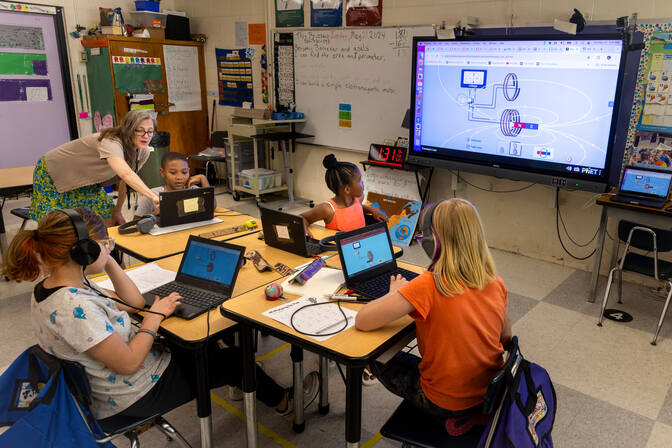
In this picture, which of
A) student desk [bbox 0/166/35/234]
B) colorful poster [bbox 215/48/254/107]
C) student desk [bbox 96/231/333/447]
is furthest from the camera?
colorful poster [bbox 215/48/254/107]

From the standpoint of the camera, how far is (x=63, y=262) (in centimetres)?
150

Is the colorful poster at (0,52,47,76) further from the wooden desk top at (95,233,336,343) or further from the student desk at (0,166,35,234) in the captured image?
the wooden desk top at (95,233,336,343)

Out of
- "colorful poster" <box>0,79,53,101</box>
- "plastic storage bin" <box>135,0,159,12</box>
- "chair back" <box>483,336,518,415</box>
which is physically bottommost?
"chair back" <box>483,336,518,415</box>

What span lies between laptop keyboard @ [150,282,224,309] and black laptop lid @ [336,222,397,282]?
0.50 metres

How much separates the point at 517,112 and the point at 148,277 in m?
2.95

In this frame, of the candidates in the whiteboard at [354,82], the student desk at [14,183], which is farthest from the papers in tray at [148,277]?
the whiteboard at [354,82]

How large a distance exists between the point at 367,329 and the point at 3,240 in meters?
3.42

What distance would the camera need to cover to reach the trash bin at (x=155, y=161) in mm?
6066

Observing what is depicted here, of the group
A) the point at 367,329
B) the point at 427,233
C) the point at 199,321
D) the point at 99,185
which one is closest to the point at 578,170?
the point at 427,233

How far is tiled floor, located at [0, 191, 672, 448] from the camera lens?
2.24 metres

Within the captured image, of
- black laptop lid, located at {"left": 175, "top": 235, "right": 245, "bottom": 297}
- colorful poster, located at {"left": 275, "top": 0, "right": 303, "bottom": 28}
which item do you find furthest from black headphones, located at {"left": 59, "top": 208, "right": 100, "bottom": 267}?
colorful poster, located at {"left": 275, "top": 0, "right": 303, "bottom": 28}

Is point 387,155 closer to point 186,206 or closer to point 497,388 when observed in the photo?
point 186,206

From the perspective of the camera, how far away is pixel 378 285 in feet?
6.46

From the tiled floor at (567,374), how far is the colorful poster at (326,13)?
3.11 meters
